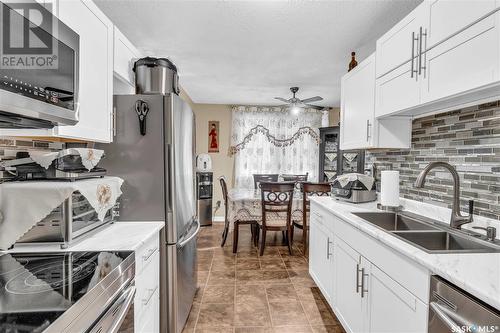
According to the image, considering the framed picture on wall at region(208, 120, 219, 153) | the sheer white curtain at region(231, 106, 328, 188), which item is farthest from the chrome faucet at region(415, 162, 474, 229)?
the framed picture on wall at region(208, 120, 219, 153)

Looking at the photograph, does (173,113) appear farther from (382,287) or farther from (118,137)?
(382,287)

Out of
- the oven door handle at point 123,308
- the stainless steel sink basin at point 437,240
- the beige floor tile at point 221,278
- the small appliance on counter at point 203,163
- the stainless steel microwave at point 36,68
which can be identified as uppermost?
the stainless steel microwave at point 36,68

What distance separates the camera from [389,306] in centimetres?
131

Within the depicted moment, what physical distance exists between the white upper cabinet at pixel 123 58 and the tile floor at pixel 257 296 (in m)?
1.94

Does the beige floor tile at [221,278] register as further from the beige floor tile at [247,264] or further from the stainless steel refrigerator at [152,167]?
the stainless steel refrigerator at [152,167]

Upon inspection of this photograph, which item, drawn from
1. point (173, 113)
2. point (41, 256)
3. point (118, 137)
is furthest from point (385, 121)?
point (41, 256)

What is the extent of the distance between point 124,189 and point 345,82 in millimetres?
2280

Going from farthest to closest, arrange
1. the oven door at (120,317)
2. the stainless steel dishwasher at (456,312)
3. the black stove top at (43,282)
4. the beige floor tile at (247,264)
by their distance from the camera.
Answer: the beige floor tile at (247,264)
the oven door at (120,317)
the stainless steel dishwasher at (456,312)
the black stove top at (43,282)

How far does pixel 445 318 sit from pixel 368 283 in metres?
0.61

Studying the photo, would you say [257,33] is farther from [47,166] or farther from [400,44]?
[47,166]

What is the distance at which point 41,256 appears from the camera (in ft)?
3.71

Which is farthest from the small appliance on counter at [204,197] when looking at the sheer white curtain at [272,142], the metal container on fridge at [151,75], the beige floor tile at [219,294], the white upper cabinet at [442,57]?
the white upper cabinet at [442,57]

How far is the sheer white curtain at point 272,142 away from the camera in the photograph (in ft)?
18.1

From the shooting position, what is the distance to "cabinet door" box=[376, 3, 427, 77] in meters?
1.61
